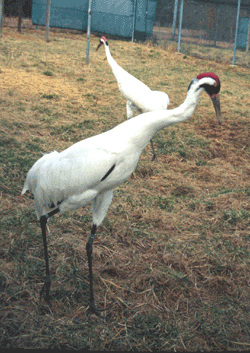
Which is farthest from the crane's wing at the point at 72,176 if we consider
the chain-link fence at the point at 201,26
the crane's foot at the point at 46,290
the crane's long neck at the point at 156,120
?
the chain-link fence at the point at 201,26

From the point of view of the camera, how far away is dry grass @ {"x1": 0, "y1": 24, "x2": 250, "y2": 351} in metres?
2.60

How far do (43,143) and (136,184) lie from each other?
1573 mm

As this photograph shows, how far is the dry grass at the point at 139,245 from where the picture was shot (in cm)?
260

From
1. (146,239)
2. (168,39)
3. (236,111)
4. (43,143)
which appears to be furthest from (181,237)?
(168,39)

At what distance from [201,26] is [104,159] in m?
16.9

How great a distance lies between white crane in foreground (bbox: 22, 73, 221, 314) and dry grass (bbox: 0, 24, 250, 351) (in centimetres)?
25

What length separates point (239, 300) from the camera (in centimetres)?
295

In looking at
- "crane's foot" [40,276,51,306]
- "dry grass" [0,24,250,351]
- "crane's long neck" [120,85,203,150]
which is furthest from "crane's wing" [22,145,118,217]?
"dry grass" [0,24,250,351]

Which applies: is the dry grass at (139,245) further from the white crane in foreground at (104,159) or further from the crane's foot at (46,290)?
the white crane in foreground at (104,159)

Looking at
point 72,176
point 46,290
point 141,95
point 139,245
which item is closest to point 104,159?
point 72,176

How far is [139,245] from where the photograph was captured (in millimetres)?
3582

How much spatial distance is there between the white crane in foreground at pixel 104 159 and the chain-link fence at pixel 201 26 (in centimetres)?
1527

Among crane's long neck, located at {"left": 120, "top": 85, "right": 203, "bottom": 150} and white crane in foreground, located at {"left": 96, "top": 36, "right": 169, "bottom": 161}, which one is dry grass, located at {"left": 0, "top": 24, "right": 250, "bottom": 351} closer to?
white crane in foreground, located at {"left": 96, "top": 36, "right": 169, "bottom": 161}

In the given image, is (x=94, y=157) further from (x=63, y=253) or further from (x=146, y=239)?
(x=146, y=239)
